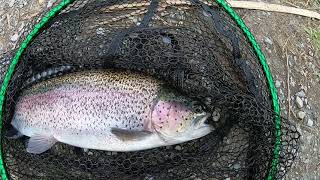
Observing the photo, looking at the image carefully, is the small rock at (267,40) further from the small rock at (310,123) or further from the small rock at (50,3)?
the small rock at (50,3)

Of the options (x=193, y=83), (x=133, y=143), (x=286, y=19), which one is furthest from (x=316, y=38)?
(x=133, y=143)

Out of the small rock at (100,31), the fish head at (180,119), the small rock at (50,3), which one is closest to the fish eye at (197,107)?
the fish head at (180,119)

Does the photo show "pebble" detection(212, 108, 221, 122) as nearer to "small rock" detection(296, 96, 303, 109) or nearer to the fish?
the fish

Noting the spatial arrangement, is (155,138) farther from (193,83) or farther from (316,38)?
(316,38)

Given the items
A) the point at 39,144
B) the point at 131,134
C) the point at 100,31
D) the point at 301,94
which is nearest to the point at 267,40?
the point at 301,94

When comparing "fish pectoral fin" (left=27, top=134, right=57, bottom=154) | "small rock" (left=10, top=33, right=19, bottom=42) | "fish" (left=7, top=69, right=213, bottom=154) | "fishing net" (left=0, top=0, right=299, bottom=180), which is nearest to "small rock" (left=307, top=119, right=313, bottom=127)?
"fishing net" (left=0, top=0, right=299, bottom=180)

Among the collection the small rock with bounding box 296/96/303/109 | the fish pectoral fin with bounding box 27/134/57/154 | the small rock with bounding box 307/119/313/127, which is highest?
the fish pectoral fin with bounding box 27/134/57/154
